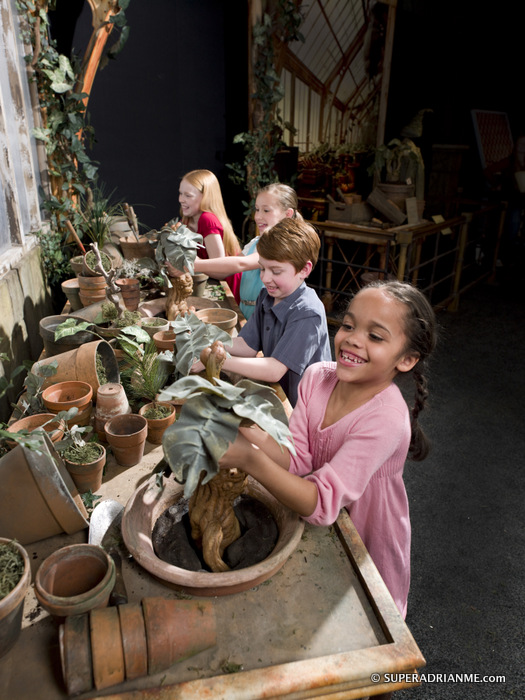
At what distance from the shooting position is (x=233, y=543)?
47.0 inches

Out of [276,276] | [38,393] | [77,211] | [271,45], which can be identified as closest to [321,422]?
[276,276]

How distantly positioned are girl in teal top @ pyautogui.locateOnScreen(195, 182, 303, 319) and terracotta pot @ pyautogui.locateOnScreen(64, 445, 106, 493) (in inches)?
54.5

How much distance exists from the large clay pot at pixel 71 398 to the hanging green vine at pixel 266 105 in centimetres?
370

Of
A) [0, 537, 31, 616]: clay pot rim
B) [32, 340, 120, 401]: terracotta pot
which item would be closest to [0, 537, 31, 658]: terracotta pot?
[0, 537, 31, 616]: clay pot rim

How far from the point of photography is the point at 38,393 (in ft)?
5.27

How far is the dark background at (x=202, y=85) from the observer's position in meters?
4.09

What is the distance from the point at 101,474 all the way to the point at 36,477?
29cm

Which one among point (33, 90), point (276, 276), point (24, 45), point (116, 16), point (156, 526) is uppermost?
point (116, 16)

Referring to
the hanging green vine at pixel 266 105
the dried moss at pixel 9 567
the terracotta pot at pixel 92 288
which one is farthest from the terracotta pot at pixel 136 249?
the dried moss at pixel 9 567

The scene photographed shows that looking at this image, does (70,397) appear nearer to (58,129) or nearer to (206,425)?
(206,425)

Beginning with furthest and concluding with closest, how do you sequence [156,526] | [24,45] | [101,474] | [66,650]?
[24,45]
[101,474]
[156,526]
[66,650]

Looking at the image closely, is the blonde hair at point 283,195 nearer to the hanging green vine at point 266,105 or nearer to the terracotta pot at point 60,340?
the terracotta pot at point 60,340

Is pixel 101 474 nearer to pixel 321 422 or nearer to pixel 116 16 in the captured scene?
pixel 321 422

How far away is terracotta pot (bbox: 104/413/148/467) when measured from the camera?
145cm
